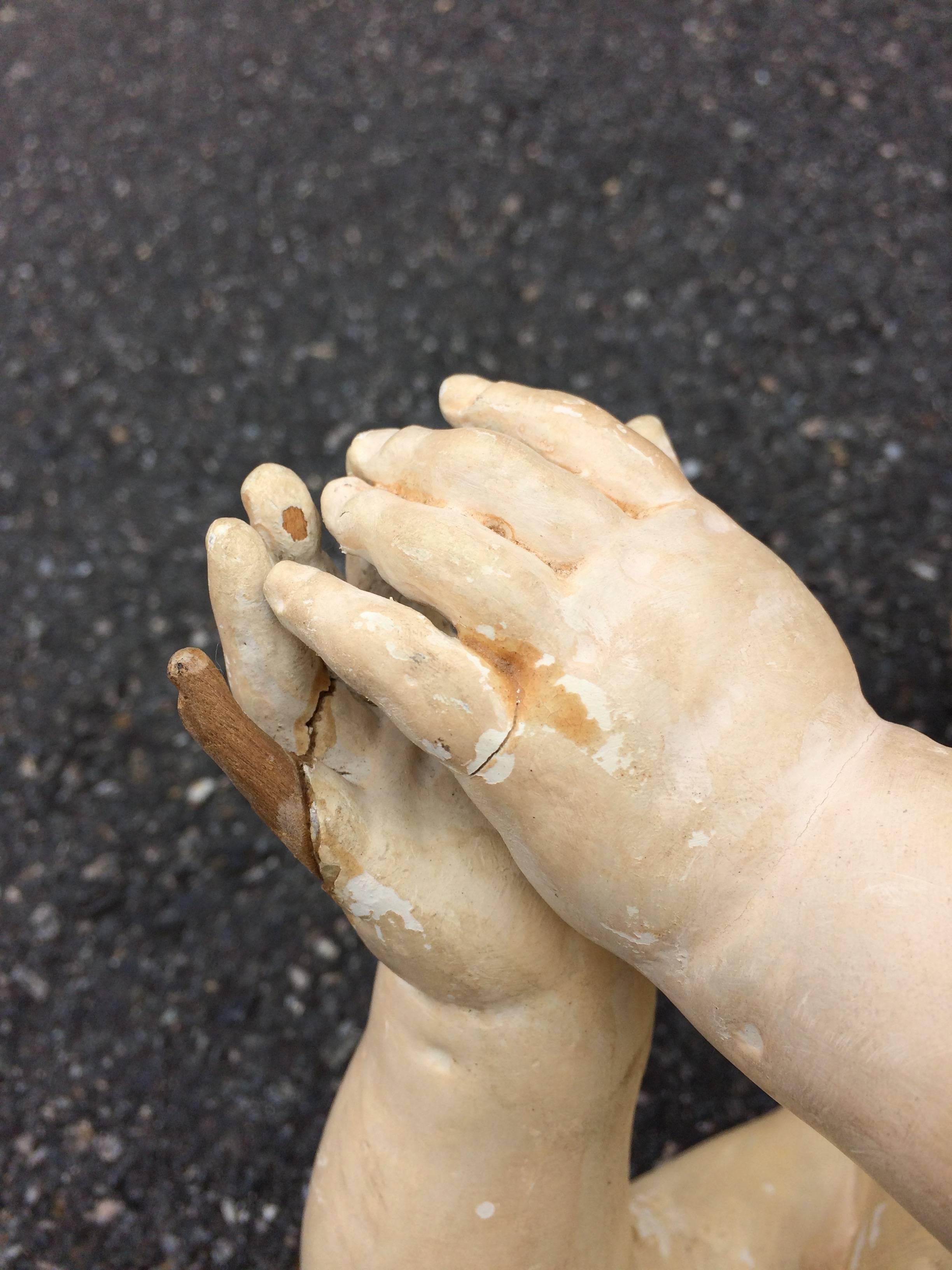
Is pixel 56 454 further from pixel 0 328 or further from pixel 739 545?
pixel 739 545

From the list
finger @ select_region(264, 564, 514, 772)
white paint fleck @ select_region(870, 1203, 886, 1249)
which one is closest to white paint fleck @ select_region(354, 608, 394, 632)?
finger @ select_region(264, 564, 514, 772)

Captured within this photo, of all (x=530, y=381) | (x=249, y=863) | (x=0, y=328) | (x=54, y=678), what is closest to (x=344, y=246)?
(x=530, y=381)

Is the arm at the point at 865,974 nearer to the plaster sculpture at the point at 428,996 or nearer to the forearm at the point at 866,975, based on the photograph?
the forearm at the point at 866,975

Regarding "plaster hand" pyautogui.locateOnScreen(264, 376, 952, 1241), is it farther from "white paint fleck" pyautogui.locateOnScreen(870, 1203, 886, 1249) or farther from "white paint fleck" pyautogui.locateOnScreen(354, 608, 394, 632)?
"white paint fleck" pyautogui.locateOnScreen(870, 1203, 886, 1249)

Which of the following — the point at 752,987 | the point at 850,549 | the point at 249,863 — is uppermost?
the point at 752,987

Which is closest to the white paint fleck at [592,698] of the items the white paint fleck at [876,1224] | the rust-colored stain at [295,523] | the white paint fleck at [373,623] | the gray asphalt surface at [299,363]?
the white paint fleck at [373,623]
